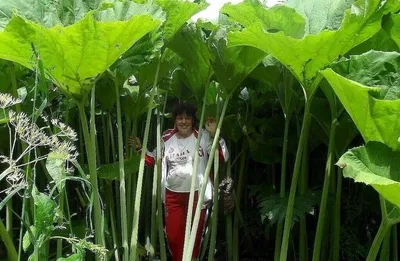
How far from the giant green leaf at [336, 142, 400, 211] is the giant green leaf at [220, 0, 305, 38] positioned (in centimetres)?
87

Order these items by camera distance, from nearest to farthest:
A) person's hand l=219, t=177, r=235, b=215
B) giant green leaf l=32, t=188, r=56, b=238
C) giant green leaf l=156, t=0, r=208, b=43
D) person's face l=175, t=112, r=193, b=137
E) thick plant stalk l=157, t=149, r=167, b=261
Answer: giant green leaf l=32, t=188, r=56, b=238 → giant green leaf l=156, t=0, r=208, b=43 → thick plant stalk l=157, t=149, r=167, b=261 → person's face l=175, t=112, r=193, b=137 → person's hand l=219, t=177, r=235, b=215

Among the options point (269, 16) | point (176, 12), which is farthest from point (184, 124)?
point (269, 16)

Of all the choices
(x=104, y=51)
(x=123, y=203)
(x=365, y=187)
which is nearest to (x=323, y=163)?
(x=365, y=187)

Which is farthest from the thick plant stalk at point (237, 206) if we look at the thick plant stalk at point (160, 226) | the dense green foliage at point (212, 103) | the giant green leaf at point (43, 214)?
the giant green leaf at point (43, 214)

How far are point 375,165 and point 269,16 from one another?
1041 millimetres

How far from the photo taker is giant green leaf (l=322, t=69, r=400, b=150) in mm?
2457

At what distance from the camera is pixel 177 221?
4.16 m

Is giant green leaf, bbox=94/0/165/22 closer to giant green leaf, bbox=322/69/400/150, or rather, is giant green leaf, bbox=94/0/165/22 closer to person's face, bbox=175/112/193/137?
giant green leaf, bbox=322/69/400/150

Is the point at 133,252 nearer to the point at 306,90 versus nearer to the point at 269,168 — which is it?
the point at 306,90

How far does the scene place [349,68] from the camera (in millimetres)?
2807

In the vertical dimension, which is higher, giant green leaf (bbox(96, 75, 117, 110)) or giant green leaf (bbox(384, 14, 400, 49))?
giant green leaf (bbox(384, 14, 400, 49))

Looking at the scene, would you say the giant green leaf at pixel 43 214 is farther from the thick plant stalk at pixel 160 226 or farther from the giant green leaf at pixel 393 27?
the giant green leaf at pixel 393 27

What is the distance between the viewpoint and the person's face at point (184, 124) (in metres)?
4.04

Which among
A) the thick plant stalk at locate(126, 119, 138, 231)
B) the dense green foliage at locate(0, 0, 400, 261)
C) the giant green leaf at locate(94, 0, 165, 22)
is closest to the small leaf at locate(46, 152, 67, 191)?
the dense green foliage at locate(0, 0, 400, 261)
